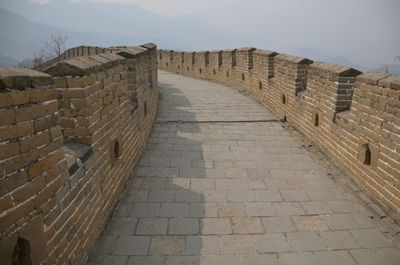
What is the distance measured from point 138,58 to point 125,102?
129cm

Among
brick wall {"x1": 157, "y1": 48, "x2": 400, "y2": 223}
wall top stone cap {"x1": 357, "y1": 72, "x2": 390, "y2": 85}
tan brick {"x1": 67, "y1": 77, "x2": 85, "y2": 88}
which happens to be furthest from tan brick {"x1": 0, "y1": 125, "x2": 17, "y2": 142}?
wall top stone cap {"x1": 357, "y1": 72, "x2": 390, "y2": 85}

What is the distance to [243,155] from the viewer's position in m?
5.80

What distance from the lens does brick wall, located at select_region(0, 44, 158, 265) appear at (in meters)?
1.93

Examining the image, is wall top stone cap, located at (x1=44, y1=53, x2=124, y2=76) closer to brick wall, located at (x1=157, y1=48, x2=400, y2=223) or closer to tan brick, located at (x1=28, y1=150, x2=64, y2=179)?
tan brick, located at (x1=28, y1=150, x2=64, y2=179)

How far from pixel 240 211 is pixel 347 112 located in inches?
100

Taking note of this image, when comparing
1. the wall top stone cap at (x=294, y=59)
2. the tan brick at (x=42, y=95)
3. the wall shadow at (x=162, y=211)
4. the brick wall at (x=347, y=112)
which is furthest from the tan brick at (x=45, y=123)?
the wall top stone cap at (x=294, y=59)

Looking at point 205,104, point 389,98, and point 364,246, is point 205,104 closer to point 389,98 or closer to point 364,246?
point 389,98

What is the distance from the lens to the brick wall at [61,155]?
75.9 inches

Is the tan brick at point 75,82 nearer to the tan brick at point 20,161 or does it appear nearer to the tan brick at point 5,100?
the tan brick at point 20,161

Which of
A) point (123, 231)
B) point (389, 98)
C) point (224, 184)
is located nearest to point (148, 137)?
point (224, 184)

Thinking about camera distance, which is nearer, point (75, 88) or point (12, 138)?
point (12, 138)

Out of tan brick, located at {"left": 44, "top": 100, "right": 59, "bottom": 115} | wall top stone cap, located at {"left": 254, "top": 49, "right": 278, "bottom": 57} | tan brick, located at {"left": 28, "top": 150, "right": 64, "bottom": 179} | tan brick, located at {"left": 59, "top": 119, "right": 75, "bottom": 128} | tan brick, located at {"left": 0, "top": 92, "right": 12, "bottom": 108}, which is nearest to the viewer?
tan brick, located at {"left": 0, "top": 92, "right": 12, "bottom": 108}

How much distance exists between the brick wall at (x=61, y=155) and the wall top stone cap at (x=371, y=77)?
10.9 ft

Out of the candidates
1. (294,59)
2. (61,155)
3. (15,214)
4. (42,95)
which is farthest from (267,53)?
(15,214)
